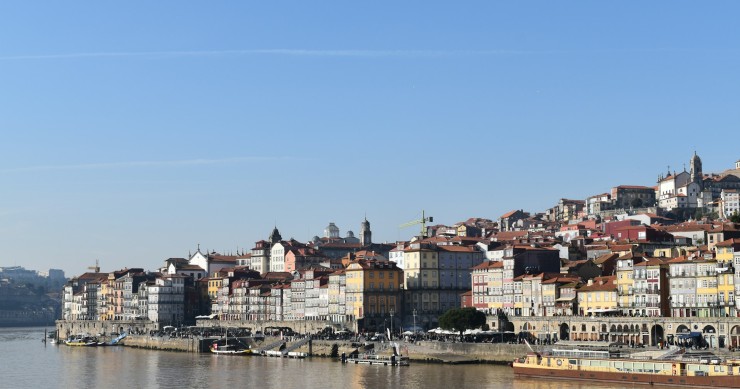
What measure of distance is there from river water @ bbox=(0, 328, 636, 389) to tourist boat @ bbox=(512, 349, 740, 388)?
1.35 metres

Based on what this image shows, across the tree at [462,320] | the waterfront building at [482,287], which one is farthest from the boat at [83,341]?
the tree at [462,320]

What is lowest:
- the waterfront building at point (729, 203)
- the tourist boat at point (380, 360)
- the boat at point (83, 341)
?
the tourist boat at point (380, 360)

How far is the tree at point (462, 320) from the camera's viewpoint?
99350mm

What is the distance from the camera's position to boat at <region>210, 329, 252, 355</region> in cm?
10950

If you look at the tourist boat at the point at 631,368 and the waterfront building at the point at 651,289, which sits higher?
the waterfront building at the point at 651,289

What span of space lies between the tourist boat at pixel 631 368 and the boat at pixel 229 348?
1512 inches

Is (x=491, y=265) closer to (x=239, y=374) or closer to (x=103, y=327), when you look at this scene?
(x=239, y=374)

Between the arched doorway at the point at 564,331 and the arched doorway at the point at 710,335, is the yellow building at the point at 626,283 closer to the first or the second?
the arched doorway at the point at 564,331

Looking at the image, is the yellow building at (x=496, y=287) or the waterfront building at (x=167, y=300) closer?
the yellow building at (x=496, y=287)

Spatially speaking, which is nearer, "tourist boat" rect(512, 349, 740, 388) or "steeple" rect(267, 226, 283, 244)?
"tourist boat" rect(512, 349, 740, 388)

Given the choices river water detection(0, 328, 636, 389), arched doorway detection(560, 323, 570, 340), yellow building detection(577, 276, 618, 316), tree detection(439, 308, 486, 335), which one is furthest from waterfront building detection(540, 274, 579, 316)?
river water detection(0, 328, 636, 389)

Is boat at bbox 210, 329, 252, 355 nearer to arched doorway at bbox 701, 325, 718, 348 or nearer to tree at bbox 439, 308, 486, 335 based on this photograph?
tree at bbox 439, 308, 486, 335

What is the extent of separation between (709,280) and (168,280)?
82.3 m

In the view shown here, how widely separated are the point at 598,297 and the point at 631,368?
25443mm
